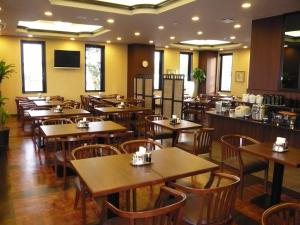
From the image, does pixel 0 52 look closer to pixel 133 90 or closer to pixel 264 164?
pixel 133 90

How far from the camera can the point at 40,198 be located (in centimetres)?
357

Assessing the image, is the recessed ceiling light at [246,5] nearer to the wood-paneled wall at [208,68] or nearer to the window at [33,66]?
the window at [33,66]

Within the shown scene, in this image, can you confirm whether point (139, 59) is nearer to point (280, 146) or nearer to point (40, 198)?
point (40, 198)

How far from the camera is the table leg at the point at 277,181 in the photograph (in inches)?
128

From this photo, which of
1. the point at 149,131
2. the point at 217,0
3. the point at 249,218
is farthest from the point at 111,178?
the point at 217,0

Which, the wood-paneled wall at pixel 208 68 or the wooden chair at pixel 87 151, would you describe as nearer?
the wooden chair at pixel 87 151

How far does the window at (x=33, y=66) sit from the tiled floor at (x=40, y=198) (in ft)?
18.6

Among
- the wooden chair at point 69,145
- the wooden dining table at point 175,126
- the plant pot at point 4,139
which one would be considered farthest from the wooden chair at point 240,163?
the plant pot at point 4,139

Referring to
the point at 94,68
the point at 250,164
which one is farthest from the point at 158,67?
the point at 250,164

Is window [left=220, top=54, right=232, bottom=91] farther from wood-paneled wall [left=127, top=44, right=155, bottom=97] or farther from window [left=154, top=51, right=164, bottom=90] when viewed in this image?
wood-paneled wall [left=127, top=44, right=155, bottom=97]

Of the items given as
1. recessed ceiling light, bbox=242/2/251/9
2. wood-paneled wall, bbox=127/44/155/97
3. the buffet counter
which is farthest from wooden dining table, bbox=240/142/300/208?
wood-paneled wall, bbox=127/44/155/97

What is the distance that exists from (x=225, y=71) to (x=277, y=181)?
11127mm

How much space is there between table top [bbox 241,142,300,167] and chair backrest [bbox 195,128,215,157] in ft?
2.84

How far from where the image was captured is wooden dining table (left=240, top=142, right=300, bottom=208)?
2.90m
